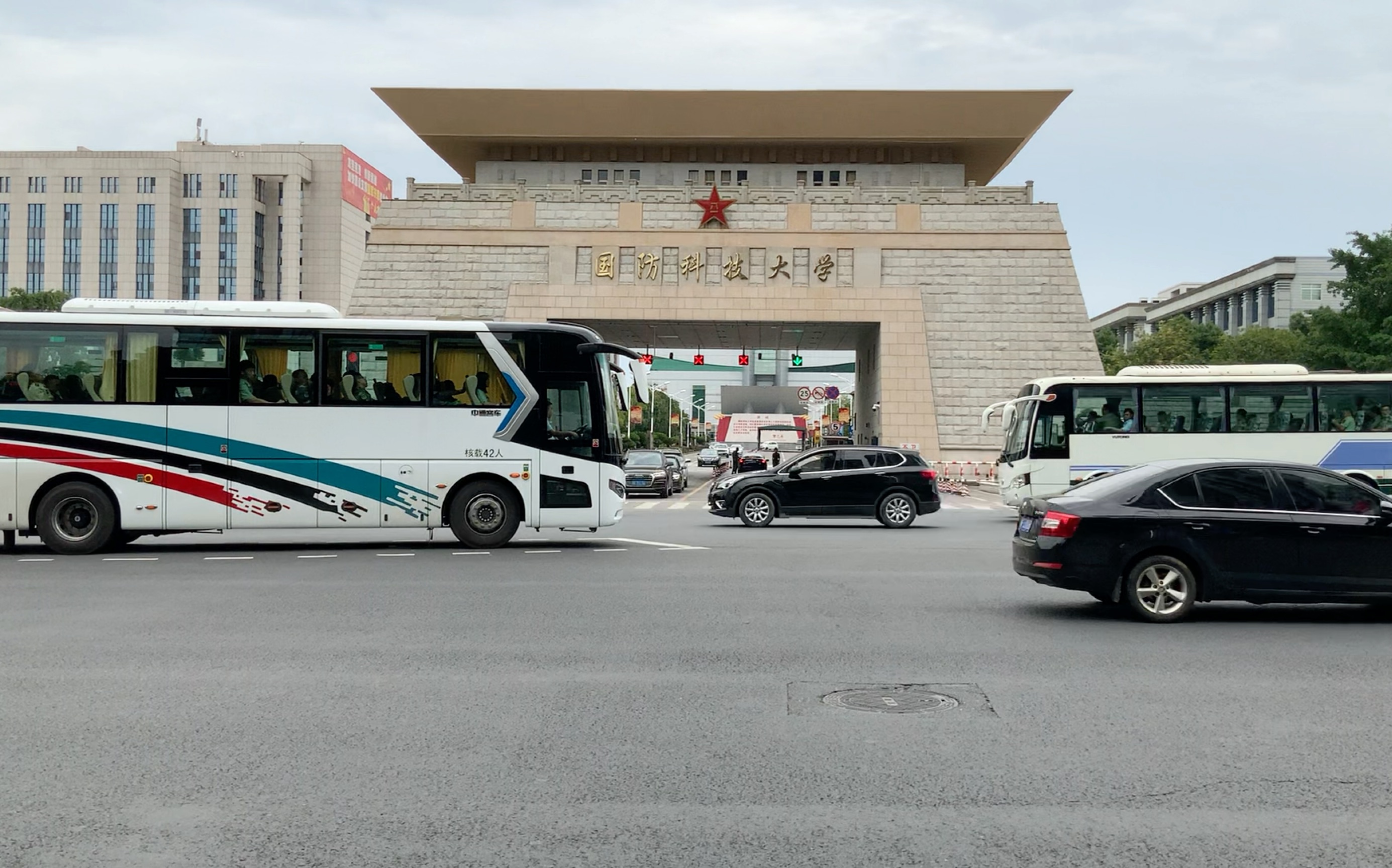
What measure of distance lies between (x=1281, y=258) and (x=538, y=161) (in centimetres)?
7352

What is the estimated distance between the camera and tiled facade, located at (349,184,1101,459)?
51.0 m

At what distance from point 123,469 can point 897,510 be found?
1362 centimetres

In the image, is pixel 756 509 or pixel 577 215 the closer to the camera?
pixel 756 509

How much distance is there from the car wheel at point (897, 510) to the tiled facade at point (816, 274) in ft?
86.2

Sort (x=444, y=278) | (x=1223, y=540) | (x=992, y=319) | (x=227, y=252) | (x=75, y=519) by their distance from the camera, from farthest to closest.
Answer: (x=227, y=252) → (x=444, y=278) → (x=992, y=319) → (x=75, y=519) → (x=1223, y=540)

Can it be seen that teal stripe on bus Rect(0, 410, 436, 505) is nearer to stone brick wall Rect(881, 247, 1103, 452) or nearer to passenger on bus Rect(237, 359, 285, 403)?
passenger on bus Rect(237, 359, 285, 403)

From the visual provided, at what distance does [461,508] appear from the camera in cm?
1803

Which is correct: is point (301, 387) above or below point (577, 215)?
below

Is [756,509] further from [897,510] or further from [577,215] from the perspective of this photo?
[577,215]

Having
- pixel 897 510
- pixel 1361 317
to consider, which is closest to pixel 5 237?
pixel 1361 317

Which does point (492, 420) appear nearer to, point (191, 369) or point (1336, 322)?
point (191, 369)

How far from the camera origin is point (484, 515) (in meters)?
18.1

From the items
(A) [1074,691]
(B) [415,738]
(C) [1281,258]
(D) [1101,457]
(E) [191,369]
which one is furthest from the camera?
(C) [1281,258]

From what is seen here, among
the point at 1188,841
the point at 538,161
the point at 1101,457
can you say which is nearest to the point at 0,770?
the point at 1188,841
